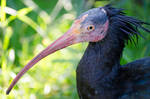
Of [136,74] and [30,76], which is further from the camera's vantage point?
[30,76]

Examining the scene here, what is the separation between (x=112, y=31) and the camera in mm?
3186

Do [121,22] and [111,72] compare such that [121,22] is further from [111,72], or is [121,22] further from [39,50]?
[39,50]

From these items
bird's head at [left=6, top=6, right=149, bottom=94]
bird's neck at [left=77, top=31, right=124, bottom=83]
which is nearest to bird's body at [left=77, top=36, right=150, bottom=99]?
bird's neck at [left=77, top=31, right=124, bottom=83]

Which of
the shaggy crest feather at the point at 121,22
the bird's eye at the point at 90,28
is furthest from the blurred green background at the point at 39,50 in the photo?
the bird's eye at the point at 90,28

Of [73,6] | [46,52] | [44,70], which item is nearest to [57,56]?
[44,70]

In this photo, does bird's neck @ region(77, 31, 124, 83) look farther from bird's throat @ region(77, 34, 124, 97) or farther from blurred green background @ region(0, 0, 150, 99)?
blurred green background @ region(0, 0, 150, 99)

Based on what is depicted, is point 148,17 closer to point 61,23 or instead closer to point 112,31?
point 61,23

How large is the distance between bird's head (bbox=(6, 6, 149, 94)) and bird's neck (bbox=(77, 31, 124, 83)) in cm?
7

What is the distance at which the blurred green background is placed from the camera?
4.16 meters

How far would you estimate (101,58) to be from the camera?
321cm

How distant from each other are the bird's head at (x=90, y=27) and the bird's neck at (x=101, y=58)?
0.07 metres

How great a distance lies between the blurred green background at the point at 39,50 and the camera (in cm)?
416

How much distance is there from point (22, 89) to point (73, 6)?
1395 millimetres

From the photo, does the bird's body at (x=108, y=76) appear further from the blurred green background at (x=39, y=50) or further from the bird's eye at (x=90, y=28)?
the blurred green background at (x=39, y=50)
